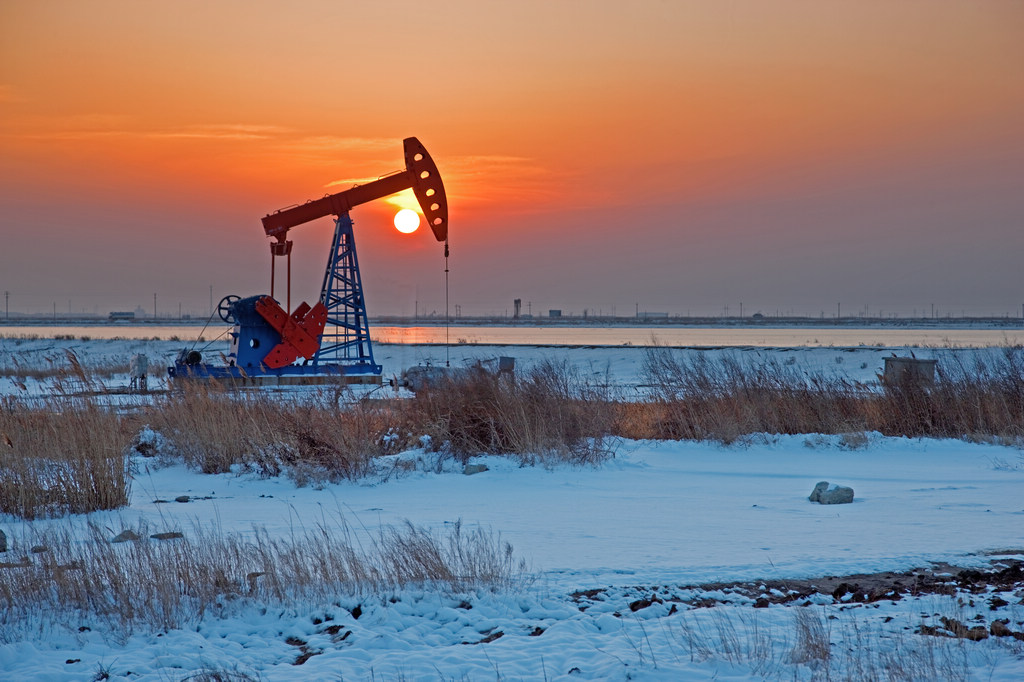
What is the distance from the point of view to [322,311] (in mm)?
22172

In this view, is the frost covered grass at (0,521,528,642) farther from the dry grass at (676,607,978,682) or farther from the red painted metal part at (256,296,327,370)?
the red painted metal part at (256,296,327,370)

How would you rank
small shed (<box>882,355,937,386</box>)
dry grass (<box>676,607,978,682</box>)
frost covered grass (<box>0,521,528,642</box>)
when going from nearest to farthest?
dry grass (<box>676,607,978,682</box>)
frost covered grass (<box>0,521,528,642</box>)
small shed (<box>882,355,937,386</box>)

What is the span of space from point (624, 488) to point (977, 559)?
4.10 m

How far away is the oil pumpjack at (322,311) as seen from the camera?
69.1ft

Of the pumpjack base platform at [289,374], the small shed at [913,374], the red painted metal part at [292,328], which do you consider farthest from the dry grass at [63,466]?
the small shed at [913,374]

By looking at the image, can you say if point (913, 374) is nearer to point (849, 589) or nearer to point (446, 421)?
point (446, 421)

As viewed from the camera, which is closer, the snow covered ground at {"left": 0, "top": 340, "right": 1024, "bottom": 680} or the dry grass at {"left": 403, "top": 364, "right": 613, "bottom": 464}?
the snow covered ground at {"left": 0, "top": 340, "right": 1024, "bottom": 680}

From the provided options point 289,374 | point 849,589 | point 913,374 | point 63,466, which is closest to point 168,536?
point 63,466

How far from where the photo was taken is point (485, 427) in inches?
466

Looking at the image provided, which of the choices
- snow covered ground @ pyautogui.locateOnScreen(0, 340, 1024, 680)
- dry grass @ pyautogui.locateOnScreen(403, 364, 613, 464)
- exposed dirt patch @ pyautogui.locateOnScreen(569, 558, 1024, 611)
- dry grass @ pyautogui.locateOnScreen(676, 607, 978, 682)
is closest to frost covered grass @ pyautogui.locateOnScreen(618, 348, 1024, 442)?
dry grass @ pyautogui.locateOnScreen(403, 364, 613, 464)

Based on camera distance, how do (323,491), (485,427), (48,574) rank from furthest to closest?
(485,427) < (323,491) < (48,574)

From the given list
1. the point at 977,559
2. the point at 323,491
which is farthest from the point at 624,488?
the point at 977,559

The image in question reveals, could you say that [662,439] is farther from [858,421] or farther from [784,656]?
[784,656]

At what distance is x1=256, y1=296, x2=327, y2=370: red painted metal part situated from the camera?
21.0m
